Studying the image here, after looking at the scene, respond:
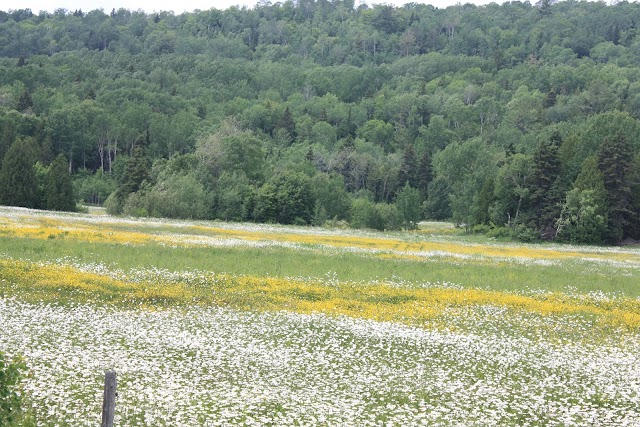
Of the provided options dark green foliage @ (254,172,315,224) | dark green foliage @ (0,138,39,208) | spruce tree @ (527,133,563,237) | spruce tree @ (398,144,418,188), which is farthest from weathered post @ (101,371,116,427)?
spruce tree @ (398,144,418,188)

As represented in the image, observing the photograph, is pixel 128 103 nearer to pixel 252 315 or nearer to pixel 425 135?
pixel 425 135

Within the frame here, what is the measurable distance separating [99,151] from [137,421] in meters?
141

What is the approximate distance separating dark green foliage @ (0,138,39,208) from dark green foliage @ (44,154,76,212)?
5.57 feet

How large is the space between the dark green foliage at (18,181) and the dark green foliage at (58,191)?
1.70 m

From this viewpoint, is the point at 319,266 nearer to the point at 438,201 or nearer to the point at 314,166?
the point at 314,166

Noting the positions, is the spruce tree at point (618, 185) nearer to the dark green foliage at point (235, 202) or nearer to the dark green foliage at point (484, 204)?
the dark green foliage at point (484, 204)

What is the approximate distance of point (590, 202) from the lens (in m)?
72.2

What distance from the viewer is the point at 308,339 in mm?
19672

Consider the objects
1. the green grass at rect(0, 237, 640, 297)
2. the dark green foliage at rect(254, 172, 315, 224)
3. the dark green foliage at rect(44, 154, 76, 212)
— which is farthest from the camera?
the dark green foliage at rect(254, 172, 315, 224)

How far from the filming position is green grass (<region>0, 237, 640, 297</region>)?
32.2m

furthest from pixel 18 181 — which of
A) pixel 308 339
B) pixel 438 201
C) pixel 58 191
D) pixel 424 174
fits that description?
→ pixel 424 174

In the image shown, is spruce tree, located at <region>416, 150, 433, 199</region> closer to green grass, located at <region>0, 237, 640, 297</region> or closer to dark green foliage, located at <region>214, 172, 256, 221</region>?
dark green foliage, located at <region>214, 172, 256, 221</region>

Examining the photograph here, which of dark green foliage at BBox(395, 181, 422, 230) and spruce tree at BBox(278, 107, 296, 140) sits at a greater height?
spruce tree at BBox(278, 107, 296, 140)

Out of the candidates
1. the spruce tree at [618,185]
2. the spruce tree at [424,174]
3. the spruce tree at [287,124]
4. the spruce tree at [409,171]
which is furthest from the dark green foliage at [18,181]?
the spruce tree at [287,124]
